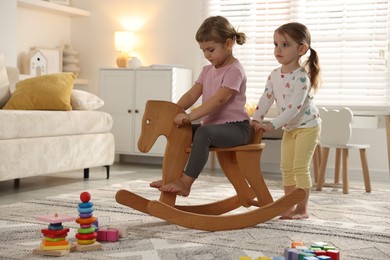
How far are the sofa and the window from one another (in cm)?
148

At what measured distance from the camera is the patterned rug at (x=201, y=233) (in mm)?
2047

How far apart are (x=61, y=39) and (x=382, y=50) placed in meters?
2.82

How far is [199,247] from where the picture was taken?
212 centimetres

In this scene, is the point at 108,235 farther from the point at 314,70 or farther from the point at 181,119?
the point at 314,70

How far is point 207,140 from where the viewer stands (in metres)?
2.40

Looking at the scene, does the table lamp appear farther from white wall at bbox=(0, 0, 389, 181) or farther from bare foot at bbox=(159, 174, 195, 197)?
bare foot at bbox=(159, 174, 195, 197)

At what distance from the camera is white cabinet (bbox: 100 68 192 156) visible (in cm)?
497

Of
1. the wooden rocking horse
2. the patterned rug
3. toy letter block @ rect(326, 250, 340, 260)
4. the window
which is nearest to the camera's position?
toy letter block @ rect(326, 250, 340, 260)

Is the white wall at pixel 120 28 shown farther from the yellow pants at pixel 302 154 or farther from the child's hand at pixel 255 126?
the child's hand at pixel 255 126

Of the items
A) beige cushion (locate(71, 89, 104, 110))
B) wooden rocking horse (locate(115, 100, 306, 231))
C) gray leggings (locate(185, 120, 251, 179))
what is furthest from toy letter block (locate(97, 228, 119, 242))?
beige cushion (locate(71, 89, 104, 110))

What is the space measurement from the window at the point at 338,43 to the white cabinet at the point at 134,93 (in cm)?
63

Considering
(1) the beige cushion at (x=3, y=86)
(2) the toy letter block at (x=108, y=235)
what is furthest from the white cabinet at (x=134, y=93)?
(2) the toy letter block at (x=108, y=235)

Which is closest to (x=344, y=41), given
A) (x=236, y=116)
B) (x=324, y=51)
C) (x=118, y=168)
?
(x=324, y=51)

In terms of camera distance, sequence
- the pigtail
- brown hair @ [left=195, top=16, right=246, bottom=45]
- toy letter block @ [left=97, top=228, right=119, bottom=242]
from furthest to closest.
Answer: the pigtail, brown hair @ [left=195, top=16, right=246, bottom=45], toy letter block @ [left=97, top=228, right=119, bottom=242]
